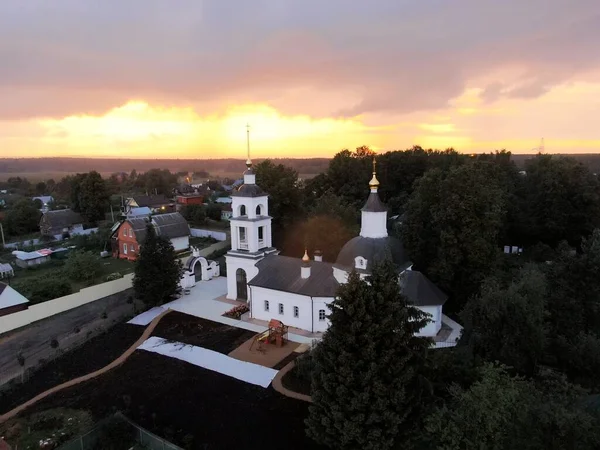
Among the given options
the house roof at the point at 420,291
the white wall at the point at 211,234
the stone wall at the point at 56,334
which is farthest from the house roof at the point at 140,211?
the house roof at the point at 420,291

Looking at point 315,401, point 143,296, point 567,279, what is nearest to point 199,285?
point 143,296

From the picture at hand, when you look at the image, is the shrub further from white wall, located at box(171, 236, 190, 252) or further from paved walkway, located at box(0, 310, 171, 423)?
white wall, located at box(171, 236, 190, 252)

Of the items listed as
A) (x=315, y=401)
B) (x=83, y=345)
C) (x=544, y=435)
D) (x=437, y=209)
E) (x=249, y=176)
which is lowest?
(x=83, y=345)

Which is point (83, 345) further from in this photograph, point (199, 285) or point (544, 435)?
point (544, 435)

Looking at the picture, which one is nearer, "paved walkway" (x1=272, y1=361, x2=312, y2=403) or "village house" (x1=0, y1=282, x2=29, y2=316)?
"paved walkway" (x1=272, y1=361, x2=312, y2=403)

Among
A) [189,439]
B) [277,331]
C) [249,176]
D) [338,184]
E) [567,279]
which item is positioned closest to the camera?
[189,439]

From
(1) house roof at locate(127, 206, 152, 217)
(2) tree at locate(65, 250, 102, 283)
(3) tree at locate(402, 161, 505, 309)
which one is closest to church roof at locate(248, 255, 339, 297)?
(3) tree at locate(402, 161, 505, 309)

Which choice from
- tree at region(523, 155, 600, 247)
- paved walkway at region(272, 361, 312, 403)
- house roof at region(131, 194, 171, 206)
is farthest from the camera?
house roof at region(131, 194, 171, 206)

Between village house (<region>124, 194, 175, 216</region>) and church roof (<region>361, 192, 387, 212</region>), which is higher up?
church roof (<region>361, 192, 387, 212</region>)
